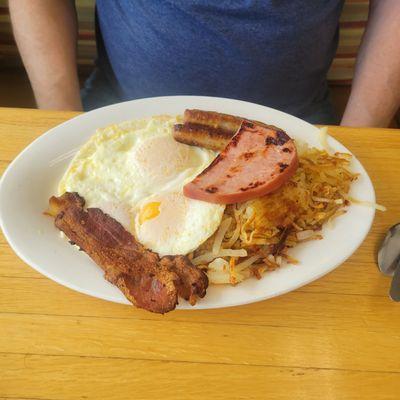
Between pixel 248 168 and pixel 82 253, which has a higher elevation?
pixel 248 168

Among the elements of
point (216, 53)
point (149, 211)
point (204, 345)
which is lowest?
point (204, 345)

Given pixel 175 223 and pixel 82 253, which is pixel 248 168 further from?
pixel 82 253

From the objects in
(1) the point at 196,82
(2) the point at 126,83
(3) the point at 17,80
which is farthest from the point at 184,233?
(3) the point at 17,80

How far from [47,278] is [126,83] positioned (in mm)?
1014

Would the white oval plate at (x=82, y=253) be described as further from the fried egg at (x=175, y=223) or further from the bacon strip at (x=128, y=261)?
the fried egg at (x=175, y=223)

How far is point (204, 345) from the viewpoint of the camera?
101 cm

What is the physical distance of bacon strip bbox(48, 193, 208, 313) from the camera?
3.26ft

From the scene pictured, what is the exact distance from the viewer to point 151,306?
99cm

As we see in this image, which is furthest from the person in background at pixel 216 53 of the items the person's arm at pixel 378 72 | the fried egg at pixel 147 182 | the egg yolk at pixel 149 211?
the egg yolk at pixel 149 211

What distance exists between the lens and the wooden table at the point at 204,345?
0.94m

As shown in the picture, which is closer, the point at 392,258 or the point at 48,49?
the point at 392,258

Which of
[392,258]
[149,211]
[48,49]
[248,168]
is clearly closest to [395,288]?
[392,258]

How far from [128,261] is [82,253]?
0.13 metres

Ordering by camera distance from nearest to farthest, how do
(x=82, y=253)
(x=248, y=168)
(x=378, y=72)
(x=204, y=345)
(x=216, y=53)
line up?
(x=204, y=345) → (x=82, y=253) → (x=248, y=168) → (x=216, y=53) → (x=378, y=72)
